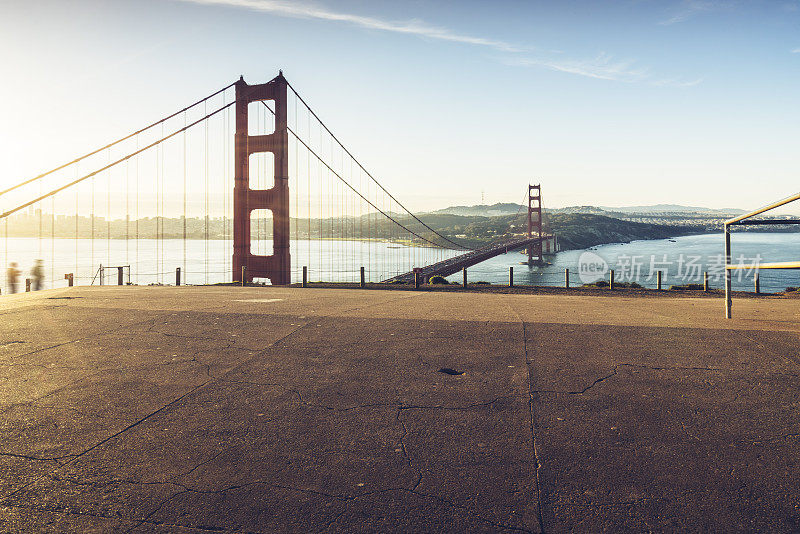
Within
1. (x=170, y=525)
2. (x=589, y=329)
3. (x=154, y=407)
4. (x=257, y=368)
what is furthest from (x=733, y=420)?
(x=154, y=407)

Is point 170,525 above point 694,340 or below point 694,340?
below

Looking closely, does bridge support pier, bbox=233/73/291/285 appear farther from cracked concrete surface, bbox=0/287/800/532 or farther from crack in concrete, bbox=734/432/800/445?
crack in concrete, bbox=734/432/800/445

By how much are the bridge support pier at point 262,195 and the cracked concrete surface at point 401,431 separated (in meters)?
25.2

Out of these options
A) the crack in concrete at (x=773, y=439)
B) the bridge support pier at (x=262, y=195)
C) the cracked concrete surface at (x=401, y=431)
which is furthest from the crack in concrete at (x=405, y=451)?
the bridge support pier at (x=262, y=195)

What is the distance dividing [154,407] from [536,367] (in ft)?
12.4

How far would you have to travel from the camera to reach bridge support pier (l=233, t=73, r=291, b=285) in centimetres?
3172

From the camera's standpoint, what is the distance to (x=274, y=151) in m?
32.0

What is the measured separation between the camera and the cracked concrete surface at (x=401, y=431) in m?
2.74

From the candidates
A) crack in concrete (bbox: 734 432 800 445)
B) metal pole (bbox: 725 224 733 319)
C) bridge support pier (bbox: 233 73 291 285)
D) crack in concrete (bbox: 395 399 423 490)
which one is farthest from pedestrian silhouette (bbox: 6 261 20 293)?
crack in concrete (bbox: 734 432 800 445)

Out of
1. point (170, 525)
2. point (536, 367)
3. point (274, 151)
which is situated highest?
point (274, 151)

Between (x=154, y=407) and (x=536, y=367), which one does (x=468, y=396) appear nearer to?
(x=536, y=367)

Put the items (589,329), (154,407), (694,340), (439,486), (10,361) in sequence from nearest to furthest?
(439,486), (154,407), (10,361), (694,340), (589,329)

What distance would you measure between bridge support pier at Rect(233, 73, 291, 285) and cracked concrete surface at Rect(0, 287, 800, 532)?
993 inches

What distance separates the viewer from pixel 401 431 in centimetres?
373
